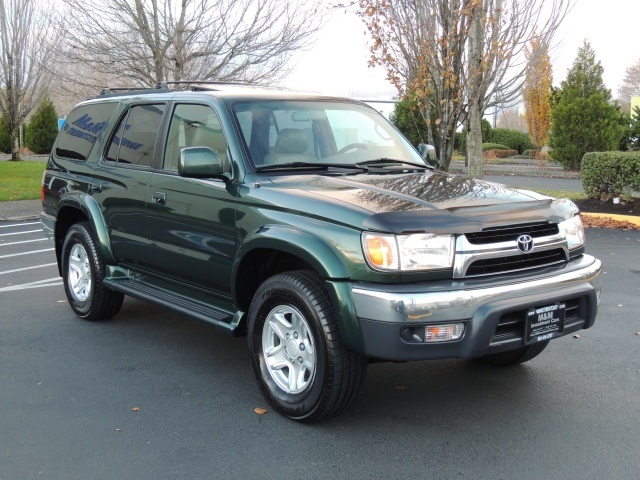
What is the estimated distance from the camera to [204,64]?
17.2 meters

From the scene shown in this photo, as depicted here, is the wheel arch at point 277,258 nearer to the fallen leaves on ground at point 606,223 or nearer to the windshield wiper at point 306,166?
the windshield wiper at point 306,166

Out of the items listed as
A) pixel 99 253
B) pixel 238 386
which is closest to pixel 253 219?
pixel 238 386

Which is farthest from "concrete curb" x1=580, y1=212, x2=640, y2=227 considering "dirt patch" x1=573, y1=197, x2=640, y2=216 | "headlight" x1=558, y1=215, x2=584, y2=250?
"headlight" x1=558, y1=215, x2=584, y2=250

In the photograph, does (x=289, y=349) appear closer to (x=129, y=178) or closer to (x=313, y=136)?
(x=313, y=136)

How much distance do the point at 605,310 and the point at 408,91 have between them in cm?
656

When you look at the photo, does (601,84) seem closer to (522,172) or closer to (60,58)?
(522,172)

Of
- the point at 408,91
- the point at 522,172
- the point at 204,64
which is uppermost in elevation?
the point at 204,64

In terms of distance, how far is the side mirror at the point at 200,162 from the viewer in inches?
181

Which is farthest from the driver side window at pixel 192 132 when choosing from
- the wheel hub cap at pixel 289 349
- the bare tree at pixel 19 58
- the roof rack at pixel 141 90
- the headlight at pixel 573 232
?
the bare tree at pixel 19 58

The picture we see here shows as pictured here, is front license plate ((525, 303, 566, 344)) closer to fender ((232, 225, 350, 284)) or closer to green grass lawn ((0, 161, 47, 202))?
fender ((232, 225, 350, 284))

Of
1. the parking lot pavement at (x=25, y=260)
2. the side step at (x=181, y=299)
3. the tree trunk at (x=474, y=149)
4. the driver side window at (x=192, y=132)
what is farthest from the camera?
the tree trunk at (x=474, y=149)

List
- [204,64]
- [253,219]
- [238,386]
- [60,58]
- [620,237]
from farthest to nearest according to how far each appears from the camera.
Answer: [60,58] → [204,64] → [620,237] → [238,386] → [253,219]

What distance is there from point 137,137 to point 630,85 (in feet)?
266

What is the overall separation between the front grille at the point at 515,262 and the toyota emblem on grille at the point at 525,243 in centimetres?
4
